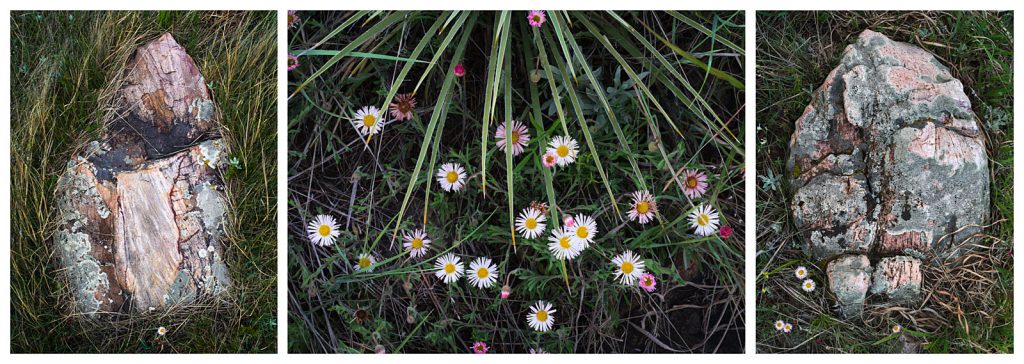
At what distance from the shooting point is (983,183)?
147cm

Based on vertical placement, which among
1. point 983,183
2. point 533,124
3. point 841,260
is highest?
point 533,124

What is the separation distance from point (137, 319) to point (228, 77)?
1.76 ft

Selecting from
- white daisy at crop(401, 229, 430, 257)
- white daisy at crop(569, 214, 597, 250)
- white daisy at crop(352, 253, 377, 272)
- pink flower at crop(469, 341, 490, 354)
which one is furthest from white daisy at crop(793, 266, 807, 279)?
white daisy at crop(352, 253, 377, 272)

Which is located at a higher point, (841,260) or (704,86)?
(704,86)

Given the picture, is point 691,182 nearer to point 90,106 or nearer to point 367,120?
point 367,120

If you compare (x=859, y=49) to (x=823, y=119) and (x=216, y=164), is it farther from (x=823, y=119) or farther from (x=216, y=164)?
(x=216, y=164)

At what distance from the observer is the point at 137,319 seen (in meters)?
1.53

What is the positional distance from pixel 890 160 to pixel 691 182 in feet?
1.27

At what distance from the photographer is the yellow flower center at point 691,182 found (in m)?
1.50

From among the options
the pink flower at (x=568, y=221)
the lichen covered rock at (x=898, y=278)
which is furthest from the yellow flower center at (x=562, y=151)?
the lichen covered rock at (x=898, y=278)

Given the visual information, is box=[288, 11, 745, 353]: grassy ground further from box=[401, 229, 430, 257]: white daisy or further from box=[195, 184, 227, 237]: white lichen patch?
box=[195, 184, 227, 237]: white lichen patch

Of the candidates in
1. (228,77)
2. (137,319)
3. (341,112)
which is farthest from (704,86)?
(137,319)

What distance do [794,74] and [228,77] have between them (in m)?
1.14

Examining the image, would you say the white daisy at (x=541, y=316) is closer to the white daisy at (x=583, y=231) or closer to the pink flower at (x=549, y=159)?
the white daisy at (x=583, y=231)
